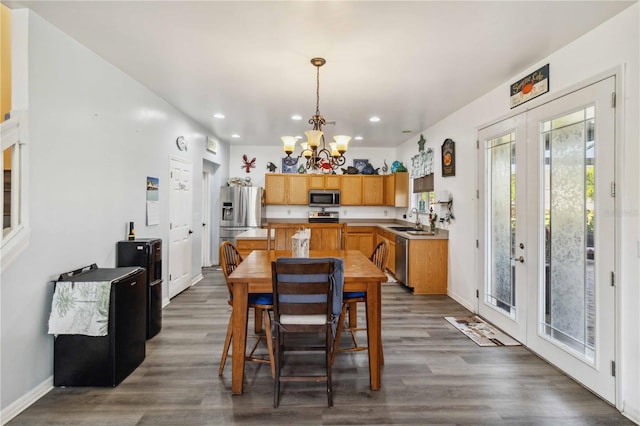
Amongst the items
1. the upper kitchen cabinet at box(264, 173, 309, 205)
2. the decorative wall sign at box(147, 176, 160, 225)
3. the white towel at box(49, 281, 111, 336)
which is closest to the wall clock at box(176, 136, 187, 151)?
the decorative wall sign at box(147, 176, 160, 225)

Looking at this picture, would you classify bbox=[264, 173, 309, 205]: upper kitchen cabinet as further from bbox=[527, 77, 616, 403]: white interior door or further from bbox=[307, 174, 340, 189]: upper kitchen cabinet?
bbox=[527, 77, 616, 403]: white interior door

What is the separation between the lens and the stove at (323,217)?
7.12 metres

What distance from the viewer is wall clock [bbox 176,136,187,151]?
15.1 feet

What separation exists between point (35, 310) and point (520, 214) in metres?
4.03

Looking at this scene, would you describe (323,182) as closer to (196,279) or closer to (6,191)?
(196,279)

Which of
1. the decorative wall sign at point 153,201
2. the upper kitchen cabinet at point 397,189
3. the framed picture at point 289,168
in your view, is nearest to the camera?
the decorative wall sign at point 153,201

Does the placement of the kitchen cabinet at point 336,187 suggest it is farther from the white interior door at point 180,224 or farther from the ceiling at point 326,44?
the ceiling at point 326,44

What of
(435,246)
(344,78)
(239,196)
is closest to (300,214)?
(239,196)

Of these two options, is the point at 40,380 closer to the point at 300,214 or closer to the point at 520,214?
the point at 520,214

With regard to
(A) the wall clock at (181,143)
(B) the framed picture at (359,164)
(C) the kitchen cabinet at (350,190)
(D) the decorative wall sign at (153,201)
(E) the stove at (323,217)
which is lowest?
(E) the stove at (323,217)

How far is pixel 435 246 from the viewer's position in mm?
4922

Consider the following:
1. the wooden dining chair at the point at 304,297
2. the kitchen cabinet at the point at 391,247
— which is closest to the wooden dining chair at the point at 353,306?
the wooden dining chair at the point at 304,297

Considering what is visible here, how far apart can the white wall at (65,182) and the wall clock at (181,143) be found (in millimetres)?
907

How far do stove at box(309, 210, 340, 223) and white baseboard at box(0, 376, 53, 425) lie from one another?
17.2 feet
